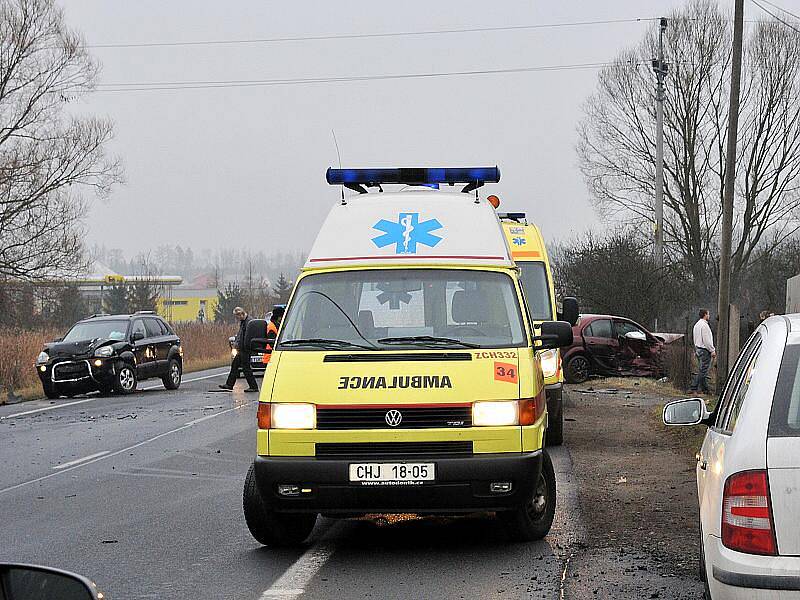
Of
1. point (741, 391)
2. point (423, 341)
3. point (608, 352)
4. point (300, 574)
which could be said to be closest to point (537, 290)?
point (423, 341)

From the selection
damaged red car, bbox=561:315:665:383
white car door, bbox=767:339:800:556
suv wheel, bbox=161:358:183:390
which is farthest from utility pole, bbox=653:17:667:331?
white car door, bbox=767:339:800:556

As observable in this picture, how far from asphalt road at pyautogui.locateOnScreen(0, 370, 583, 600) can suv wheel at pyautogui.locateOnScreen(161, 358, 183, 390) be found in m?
12.7

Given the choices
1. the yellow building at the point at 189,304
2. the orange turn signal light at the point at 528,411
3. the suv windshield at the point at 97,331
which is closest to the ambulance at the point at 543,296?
the orange turn signal light at the point at 528,411

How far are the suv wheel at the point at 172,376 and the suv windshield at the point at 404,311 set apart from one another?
18.8 metres

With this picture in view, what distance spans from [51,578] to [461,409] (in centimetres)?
524

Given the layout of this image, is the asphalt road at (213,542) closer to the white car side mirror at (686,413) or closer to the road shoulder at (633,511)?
the road shoulder at (633,511)

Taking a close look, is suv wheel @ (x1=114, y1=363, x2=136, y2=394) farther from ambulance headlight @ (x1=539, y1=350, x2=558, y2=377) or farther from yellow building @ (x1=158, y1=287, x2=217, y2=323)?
yellow building @ (x1=158, y1=287, x2=217, y2=323)

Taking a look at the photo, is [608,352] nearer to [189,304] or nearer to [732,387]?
[732,387]

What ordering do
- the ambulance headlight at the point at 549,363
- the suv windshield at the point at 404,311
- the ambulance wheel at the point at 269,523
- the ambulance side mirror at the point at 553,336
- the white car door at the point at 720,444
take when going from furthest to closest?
1. the ambulance headlight at the point at 549,363
2. the ambulance side mirror at the point at 553,336
3. the suv windshield at the point at 404,311
4. the ambulance wheel at the point at 269,523
5. the white car door at the point at 720,444

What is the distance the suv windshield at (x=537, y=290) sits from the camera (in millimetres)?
15859

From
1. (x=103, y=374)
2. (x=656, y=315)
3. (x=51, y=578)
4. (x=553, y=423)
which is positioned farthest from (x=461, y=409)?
(x=656, y=315)

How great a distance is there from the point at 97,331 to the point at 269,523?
1854cm

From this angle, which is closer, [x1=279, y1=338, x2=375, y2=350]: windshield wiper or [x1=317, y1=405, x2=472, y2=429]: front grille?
[x1=317, y1=405, x2=472, y2=429]: front grille

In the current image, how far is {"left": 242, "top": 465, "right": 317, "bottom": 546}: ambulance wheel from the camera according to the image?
784 cm
